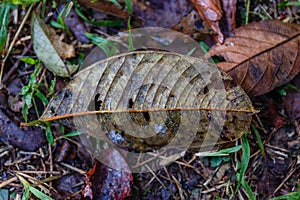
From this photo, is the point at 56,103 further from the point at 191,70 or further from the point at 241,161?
the point at 241,161

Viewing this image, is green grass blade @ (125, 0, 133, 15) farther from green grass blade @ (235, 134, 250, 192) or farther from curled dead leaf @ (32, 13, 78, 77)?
green grass blade @ (235, 134, 250, 192)

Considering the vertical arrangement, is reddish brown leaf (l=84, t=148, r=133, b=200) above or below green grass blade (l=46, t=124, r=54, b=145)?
below

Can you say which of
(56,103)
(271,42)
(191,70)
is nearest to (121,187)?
(56,103)

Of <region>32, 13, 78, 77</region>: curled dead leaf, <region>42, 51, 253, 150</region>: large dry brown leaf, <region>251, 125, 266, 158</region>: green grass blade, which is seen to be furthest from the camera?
<region>32, 13, 78, 77</region>: curled dead leaf

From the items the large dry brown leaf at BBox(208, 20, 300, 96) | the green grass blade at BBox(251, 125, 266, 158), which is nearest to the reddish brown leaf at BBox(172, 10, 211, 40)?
the large dry brown leaf at BBox(208, 20, 300, 96)

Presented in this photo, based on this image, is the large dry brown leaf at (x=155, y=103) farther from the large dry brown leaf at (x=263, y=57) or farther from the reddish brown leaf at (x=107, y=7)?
the reddish brown leaf at (x=107, y=7)

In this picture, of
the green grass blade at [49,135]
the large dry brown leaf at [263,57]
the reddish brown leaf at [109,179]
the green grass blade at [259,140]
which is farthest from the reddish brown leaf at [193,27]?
the green grass blade at [49,135]

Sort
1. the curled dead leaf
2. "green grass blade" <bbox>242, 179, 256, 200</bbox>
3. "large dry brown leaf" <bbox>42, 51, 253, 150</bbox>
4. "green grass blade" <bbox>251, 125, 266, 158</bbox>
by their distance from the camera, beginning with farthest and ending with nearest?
the curled dead leaf, "green grass blade" <bbox>251, 125, 266, 158</bbox>, "green grass blade" <bbox>242, 179, 256, 200</bbox>, "large dry brown leaf" <bbox>42, 51, 253, 150</bbox>
